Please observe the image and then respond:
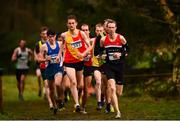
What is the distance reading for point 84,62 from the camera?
53.1 feet

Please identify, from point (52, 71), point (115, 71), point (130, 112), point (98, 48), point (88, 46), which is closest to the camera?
point (115, 71)

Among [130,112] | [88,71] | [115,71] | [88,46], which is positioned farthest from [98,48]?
[130,112]

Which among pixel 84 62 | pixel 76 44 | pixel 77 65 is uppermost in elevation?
pixel 76 44

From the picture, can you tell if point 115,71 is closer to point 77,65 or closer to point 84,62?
point 77,65

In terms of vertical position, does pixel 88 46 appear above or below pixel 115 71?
above

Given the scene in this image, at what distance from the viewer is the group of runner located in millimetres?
13805

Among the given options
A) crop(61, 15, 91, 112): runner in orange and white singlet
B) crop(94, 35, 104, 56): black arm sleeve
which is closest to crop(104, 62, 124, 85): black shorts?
crop(94, 35, 104, 56): black arm sleeve

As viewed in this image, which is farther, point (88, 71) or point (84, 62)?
point (84, 62)

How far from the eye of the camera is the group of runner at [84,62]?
543 inches

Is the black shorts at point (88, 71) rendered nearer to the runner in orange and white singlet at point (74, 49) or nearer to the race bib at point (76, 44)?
the runner in orange and white singlet at point (74, 49)

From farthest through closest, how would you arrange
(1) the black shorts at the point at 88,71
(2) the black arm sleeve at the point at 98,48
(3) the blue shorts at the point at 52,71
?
(1) the black shorts at the point at 88,71 → (3) the blue shorts at the point at 52,71 → (2) the black arm sleeve at the point at 98,48

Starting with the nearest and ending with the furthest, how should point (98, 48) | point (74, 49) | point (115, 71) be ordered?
1. point (115, 71)
2. point (98, 48)
3. point (74, 49)

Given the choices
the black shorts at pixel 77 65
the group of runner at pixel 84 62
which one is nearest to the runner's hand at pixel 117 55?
the group of runner at pixel 84 62

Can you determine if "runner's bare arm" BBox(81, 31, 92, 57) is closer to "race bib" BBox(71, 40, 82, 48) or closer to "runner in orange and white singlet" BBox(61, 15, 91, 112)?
"runner in orange and white singlet" BBox(61, 15, 91, 112)
